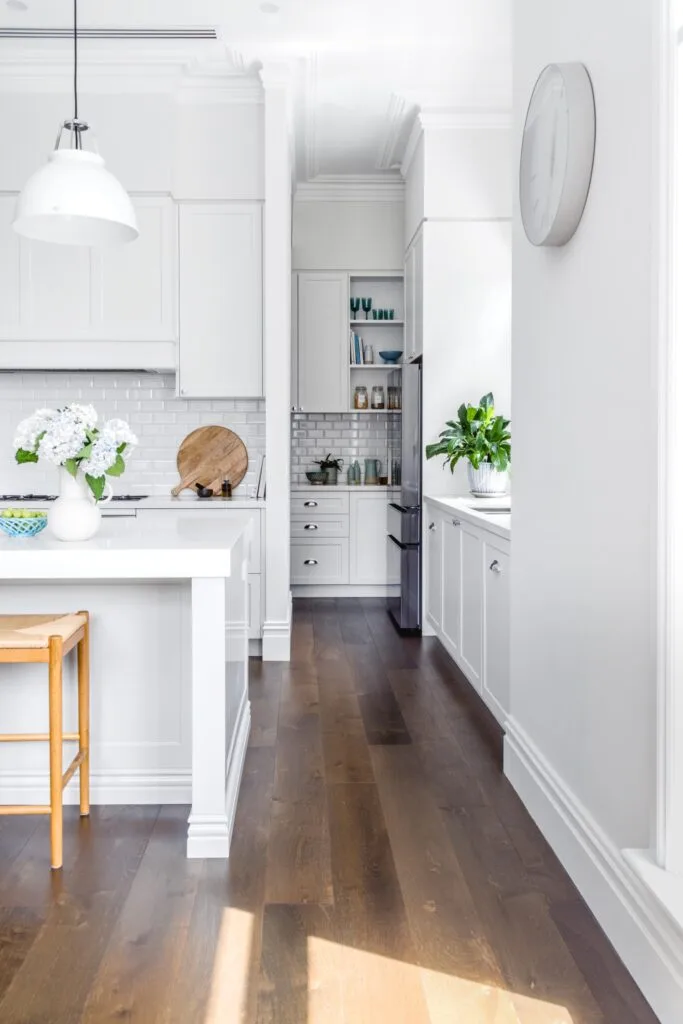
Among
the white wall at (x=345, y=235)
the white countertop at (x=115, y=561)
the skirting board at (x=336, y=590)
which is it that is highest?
the white wall at (x=345, y=235)

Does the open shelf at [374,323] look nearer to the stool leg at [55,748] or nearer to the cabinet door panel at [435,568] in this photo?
the cabinet door panel at [435,568]

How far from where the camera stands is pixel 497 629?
3309mm

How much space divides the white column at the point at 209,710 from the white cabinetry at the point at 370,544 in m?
3.96

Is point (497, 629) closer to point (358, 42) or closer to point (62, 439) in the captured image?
point (62, 439)

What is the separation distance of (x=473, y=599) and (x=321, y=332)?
3.25m

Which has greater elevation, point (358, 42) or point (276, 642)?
point (358, 42)

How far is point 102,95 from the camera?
4566 millimetres

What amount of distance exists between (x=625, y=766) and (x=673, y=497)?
24.9 inches

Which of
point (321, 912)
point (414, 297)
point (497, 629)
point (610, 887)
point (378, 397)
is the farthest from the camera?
point (378, 397)

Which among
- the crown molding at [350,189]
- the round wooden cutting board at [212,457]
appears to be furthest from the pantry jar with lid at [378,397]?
the round wooden cutting board at [212,457]

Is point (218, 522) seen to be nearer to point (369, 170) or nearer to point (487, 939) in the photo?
point (487, 939)

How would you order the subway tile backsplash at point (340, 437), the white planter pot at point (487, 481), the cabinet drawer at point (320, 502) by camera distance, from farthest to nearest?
the subway tile backsplash at point (340, 437) → the cabinet drawer at point (320, 502) → the white planter pot at point (487, 481)

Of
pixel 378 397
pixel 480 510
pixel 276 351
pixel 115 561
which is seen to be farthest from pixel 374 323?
pixel 115 561

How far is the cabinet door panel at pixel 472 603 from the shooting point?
11.9ft
